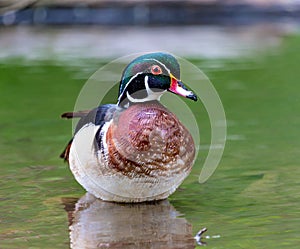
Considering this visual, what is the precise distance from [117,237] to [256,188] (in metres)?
1.40

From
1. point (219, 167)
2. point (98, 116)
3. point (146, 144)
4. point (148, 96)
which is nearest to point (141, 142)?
point (146, 144)

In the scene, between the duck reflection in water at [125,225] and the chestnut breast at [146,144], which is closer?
the duck reflection in water at [125,225]

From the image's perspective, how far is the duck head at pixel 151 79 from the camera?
550 centimetres

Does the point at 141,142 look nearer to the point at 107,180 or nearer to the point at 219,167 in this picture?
the point at 107,180

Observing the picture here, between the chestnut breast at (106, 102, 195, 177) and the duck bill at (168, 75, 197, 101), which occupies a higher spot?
the duck bill at (168, 75, 197, 101)

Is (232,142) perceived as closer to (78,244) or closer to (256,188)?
(256,188)

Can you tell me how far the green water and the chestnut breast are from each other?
0.35 m

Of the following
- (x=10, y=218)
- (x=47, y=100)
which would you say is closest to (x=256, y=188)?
(x=10, y=218)

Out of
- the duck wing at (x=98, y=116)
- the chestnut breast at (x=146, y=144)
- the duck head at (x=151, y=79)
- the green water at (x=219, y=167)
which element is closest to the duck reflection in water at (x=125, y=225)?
the green water at (x=219, y=167)

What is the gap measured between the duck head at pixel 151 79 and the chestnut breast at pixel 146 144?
0.11 metres

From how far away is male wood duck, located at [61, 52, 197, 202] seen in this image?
549cm

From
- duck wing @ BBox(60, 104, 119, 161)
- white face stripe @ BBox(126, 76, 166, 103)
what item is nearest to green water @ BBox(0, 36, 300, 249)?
duck wing @ BBox(60, 104, 119, 161)

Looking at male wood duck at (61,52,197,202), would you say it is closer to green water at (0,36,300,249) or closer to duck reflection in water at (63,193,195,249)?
duck reflection in water at (63,193,195,249)

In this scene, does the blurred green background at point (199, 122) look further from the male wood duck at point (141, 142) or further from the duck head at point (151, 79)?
the duck head at point (151, 79)
